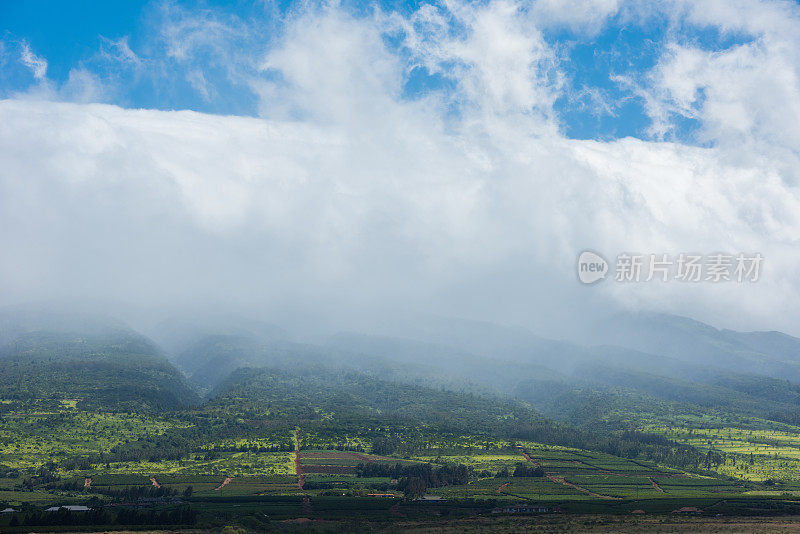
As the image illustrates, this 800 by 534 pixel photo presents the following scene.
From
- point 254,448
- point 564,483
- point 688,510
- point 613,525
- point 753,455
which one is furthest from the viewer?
point 753,455

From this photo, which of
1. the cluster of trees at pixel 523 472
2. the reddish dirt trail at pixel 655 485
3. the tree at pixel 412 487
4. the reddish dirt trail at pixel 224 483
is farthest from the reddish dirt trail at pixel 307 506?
the reddish dirt trail at pixel 655 485

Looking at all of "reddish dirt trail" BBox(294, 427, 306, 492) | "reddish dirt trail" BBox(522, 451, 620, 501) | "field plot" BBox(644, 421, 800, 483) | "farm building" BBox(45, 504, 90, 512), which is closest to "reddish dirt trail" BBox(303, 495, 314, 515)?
"reddish dirt trail" BBox(294, 427, 306, 492)

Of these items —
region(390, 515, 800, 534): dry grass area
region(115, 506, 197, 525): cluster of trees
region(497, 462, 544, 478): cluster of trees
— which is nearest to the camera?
region(115, 506, 197, 525): cluster of trees

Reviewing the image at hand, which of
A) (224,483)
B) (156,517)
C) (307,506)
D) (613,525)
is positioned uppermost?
(613,525)

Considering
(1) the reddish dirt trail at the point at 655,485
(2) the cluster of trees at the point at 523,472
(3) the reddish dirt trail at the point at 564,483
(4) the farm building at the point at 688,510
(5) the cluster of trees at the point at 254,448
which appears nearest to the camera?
(4) the farm building at the point at 688,510

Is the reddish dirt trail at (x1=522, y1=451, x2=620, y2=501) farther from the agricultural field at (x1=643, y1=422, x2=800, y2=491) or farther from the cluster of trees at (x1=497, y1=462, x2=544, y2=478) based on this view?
the agricultural field at (x1=643, y1=422, x2=800, y2=491)

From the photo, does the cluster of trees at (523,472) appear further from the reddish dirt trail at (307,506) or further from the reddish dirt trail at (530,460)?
the reddish dirt trail at (307,506)

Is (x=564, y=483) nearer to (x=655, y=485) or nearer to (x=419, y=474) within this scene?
(x=655, y=485)

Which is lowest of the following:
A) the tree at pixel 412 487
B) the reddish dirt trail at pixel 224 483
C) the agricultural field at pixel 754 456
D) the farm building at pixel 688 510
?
the reddish dirt trail at pixel 224 483

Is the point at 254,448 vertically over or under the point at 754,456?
under

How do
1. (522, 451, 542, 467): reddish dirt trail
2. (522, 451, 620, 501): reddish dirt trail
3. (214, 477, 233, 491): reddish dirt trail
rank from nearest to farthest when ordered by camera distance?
1. (214, 477, 233, 491): reddish dirt trail
2. (522, 451, 620, 501): reddish dirt trail
3. (522, 451, 542, 467): reddish dirt trail

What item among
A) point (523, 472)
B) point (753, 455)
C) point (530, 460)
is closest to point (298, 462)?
point (523, 472)

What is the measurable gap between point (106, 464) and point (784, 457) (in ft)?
570

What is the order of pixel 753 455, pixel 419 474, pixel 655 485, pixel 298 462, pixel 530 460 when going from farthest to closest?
pixel 753 455
pixel 530 460
pixel 298 462
pixel 655 485
pixel 419 474
